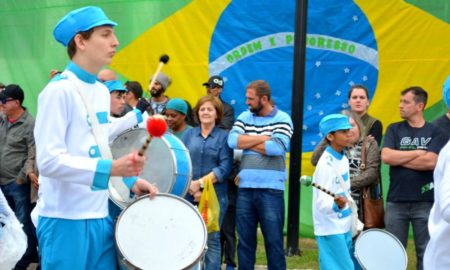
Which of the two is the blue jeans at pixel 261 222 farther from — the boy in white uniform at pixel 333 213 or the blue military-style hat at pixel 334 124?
the blue military-style hat at pixel 334 124

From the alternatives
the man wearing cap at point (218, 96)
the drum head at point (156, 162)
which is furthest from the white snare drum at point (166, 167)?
the man wearing cap at point (218, 96)

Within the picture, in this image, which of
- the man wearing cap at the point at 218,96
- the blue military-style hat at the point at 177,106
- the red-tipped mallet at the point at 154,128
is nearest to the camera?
the red-tipped mallet at the point at 154,128

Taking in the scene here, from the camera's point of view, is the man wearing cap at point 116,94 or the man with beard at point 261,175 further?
the man with beard at point 261,175

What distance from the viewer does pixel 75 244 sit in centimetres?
385

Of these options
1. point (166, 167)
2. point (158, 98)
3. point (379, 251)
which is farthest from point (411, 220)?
point (166, 167)

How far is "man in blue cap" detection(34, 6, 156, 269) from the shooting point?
3.71 m

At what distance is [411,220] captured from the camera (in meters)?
7.95

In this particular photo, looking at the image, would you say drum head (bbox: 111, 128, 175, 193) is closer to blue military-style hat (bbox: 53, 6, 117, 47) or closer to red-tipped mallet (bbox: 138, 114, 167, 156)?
blue military-style hat (bbox: 53, 6, 117, 47)

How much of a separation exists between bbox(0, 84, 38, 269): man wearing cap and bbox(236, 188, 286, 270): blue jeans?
7.98 ft

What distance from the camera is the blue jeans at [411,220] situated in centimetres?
785

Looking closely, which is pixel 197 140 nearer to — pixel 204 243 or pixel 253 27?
pixel 253 27

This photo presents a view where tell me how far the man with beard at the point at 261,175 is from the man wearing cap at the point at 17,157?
2.43 metres

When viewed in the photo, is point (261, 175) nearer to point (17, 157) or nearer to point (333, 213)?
point (333, 213)

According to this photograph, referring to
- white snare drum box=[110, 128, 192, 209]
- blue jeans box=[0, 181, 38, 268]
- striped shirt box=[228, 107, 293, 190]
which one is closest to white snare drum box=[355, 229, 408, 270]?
striped shirt box=[228, 107, 293, 190]
